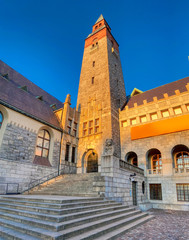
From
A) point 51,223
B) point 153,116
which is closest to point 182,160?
point 153,116

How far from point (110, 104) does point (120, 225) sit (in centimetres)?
1798

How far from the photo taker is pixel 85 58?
108 feet

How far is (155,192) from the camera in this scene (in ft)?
63.2

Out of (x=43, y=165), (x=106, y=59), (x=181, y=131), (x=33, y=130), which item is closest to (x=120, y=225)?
(x=43, y=165)

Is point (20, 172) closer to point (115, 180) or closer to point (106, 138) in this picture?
point (115, 180)

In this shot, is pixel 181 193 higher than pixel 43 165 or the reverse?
the reverse

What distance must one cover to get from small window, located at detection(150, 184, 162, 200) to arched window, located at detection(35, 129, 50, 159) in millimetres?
13781

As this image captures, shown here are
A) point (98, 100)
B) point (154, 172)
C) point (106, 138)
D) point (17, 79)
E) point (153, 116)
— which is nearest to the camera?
point (154, 172)

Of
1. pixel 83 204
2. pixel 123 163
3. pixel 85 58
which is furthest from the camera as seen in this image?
pixel 85 58

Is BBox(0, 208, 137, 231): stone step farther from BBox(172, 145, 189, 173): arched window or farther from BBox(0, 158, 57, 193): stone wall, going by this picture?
BBox(172, 145, 189, 173): arched window

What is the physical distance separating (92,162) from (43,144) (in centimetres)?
772

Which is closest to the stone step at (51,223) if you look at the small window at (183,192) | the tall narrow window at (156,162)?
the small window at (183,192)

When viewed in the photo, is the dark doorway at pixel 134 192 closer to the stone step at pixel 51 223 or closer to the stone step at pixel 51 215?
Result: the stone step at pixel 51 215

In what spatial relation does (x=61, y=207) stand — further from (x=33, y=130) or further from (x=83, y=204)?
(x=33, y=130)
